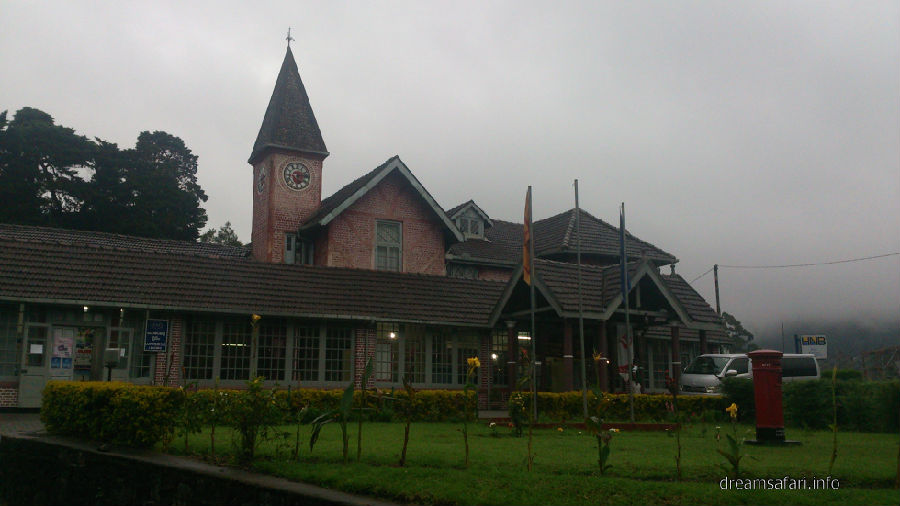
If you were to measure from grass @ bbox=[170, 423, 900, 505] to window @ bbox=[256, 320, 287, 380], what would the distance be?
9190 millimetres

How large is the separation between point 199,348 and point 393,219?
1227cm

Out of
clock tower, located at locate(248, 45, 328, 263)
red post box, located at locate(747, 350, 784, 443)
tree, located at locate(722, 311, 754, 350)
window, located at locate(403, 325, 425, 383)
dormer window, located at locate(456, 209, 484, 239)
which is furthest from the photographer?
tree, located at locate(722, 311, 754, 350)

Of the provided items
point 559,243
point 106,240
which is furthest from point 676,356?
point 106,240

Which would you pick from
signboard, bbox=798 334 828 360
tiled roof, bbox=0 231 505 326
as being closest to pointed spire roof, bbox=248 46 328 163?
tiled roof, bbox=0 231 505 326

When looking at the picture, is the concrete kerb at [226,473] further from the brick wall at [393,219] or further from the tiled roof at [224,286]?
the brick wall at [393,219]

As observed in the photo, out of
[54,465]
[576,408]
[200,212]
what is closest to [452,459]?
[54,465]

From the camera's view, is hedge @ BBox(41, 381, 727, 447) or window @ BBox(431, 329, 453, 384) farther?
window @ BBox(431, 329, 453, 384)

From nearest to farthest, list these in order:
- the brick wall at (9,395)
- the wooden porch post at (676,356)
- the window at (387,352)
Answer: the brick wall at (9,395)
the wooden porch post at (676,356)
the window at (387,352)

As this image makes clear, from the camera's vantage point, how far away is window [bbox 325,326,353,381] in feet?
76.3

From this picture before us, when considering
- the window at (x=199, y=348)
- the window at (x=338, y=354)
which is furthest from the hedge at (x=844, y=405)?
the window at (x=199, y=348)

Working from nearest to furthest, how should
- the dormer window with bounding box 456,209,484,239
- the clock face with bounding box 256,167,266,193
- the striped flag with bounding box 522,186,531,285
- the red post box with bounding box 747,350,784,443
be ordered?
1. the red post box with bounding box 747,350,784,443
2. the striped flag with bounding box 522,186,531,285
3. the clock face with bounding box 256,167,266,193
4. the dormer window with bounding box 456,209,484,239

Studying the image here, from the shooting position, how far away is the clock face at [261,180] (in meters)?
34.4

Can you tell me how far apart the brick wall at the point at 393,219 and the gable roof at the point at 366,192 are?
1.44 ft

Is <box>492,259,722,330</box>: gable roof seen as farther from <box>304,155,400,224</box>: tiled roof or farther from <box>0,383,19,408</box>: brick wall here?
<box>0,383,19,408</box>: brick wall
